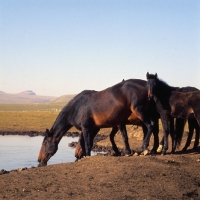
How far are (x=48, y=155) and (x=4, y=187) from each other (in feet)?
13.8

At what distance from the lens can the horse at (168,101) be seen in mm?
11367

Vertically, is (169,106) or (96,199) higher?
(169,106)

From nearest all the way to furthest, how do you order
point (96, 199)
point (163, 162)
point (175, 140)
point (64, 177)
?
point (96, 199) → point (64, 177) → point (163, 162) → point (175, 140)

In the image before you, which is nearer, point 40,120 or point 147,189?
point 147,189

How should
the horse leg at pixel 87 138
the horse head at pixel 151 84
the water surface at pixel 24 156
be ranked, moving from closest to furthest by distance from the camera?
1. the horse head at pixel 151 84
2. the horse leg at pixel 87 138
3. the water surface at pixel 24 156

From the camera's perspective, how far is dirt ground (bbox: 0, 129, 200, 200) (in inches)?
298

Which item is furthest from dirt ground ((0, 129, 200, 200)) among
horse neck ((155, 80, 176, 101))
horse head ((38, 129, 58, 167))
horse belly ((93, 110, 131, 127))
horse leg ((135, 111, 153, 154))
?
horse head ((38, 129, 58, 167))

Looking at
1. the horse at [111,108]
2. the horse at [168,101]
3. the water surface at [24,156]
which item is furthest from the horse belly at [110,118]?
the water surface at [24,156]

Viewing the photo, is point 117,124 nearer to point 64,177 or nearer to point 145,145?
point 145,145

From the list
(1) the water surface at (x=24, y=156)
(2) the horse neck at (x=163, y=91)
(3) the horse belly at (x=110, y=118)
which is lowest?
(1) the water surface at (x=24, y=156)

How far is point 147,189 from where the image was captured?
7.81 meters

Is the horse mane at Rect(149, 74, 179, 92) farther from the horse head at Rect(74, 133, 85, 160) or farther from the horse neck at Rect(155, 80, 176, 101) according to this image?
the horse head at Rect(74, 133, 85, 160)

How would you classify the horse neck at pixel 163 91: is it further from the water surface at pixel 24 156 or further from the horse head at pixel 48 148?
the water surface at pixel 24 156

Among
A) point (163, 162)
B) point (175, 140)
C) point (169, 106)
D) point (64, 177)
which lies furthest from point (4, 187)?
point (175, 140)
